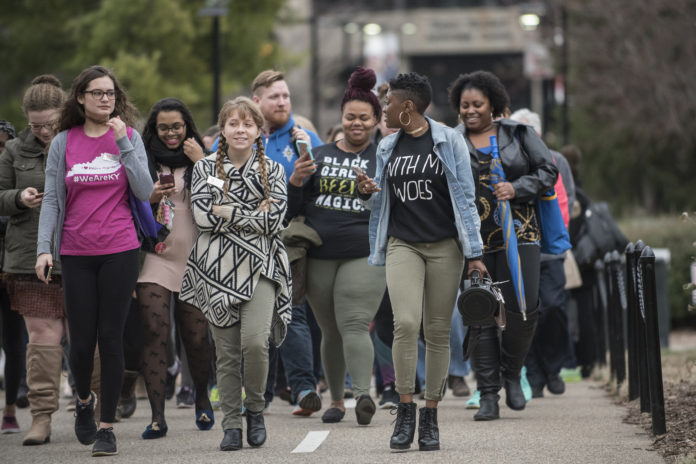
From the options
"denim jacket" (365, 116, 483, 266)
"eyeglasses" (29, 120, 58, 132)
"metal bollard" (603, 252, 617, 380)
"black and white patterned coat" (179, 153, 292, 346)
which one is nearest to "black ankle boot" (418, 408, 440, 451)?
"denim jacket" (365, 116, 483, 266)

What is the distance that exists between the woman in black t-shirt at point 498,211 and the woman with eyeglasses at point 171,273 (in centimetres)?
176

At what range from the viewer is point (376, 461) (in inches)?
279

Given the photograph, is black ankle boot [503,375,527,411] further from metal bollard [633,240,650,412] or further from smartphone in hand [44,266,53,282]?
smartphone in hand [44,266,53,282]

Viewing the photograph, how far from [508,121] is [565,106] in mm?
15823

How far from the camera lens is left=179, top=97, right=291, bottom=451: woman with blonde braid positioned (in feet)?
25.5

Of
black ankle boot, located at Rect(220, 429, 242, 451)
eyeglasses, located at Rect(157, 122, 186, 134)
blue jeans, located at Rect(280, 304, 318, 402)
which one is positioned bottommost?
black ankle boot, located at Rect(220, 429, 242, 451)

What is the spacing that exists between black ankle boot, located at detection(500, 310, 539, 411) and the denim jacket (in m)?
1.38

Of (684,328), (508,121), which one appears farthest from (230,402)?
(684,328)

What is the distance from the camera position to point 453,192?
7645mm

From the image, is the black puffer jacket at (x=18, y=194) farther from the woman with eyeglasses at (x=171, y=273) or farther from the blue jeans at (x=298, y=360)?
the blue jeans at (x=298, y=360)

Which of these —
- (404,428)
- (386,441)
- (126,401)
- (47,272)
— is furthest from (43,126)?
(404,428)

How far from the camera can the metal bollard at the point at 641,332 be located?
813 centimetres

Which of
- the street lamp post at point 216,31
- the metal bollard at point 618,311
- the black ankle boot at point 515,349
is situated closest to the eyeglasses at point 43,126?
the black ankle boot at point 515,349

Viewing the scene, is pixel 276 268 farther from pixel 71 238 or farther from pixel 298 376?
pixel 298 376
